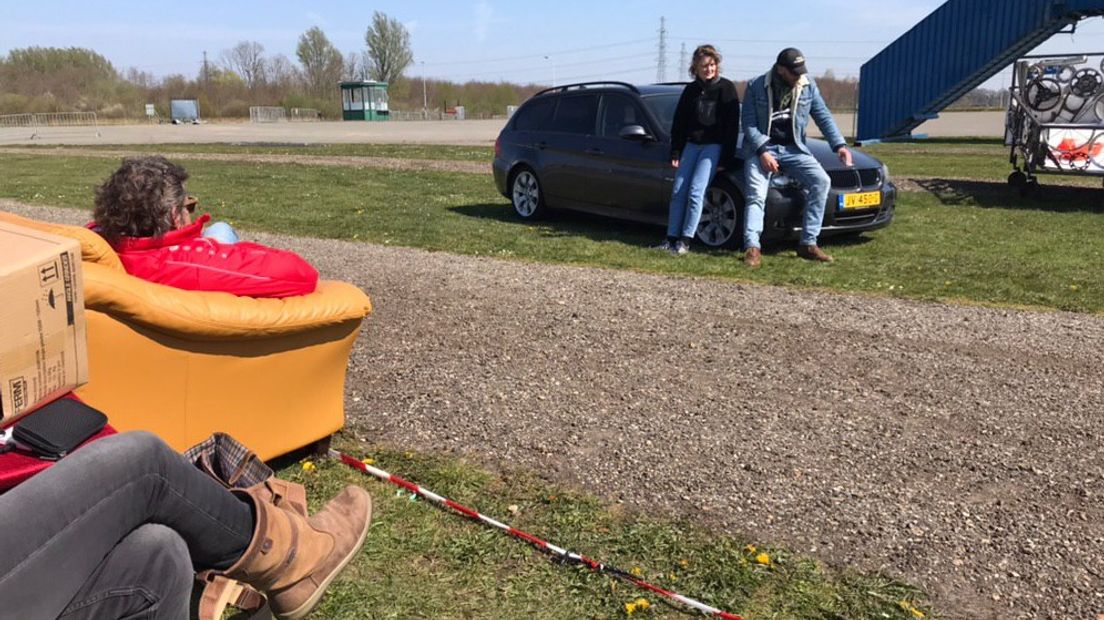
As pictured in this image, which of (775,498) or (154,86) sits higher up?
(154,86)

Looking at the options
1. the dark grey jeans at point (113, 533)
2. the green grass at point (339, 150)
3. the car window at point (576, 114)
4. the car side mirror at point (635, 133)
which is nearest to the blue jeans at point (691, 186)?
the car side mirror at point (635, 133)

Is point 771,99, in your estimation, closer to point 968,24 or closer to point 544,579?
point 544,579

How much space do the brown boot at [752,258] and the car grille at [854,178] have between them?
118 centimetres

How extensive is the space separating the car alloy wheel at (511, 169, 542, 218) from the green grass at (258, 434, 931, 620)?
24.8 feet

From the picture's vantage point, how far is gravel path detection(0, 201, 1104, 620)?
3.35m

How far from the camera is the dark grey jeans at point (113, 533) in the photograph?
1892 mm

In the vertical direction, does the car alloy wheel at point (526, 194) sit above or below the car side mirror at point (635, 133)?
below

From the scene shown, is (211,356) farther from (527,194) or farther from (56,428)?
(527,194)

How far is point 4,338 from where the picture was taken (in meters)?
2.03

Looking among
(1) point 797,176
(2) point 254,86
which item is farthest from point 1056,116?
(2) point 254,86

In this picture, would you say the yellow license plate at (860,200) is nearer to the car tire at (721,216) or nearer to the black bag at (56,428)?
the car tire at (721,216)

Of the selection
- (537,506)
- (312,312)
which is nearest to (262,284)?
(312,312)

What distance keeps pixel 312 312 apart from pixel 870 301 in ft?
15.6

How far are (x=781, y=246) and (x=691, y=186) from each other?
1247 millimetres
